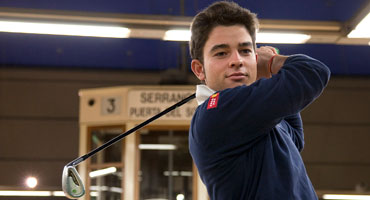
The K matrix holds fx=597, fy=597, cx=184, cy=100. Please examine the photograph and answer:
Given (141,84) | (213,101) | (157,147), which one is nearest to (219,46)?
(213,101)

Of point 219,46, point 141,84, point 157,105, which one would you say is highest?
point 141,84

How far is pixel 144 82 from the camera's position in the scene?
944 centimetres

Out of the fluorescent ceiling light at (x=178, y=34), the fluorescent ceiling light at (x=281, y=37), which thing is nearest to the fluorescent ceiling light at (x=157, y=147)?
the fluorescent ceiling light at (x=178, y=34)

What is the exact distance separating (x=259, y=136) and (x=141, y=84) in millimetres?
8015

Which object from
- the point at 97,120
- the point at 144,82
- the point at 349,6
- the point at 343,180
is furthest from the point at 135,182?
the point at 343,180

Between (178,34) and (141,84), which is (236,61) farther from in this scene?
(141,84)

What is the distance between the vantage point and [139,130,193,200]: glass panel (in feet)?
23.4

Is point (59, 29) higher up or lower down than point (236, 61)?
higher up

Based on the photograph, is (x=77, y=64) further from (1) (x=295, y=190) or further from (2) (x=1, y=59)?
(1) (x=295, y=190)

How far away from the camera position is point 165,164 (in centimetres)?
740

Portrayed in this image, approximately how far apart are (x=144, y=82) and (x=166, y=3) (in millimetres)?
2193

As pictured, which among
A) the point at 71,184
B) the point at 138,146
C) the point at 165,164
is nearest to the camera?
the point at 71,184

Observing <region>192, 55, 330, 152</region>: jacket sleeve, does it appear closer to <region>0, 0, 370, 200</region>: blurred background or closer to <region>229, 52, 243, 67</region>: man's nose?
<region>229, 52, 243, 67</region>: man's nose

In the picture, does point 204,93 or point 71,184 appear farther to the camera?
A: point 71,184
